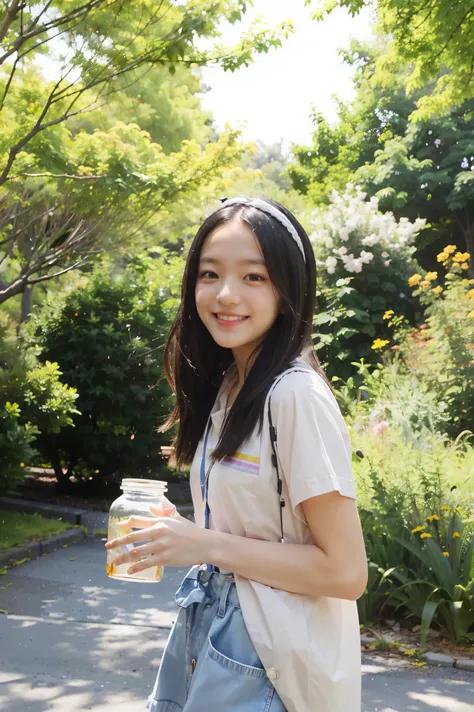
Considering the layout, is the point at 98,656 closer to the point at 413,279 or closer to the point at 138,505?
the point at 138,505

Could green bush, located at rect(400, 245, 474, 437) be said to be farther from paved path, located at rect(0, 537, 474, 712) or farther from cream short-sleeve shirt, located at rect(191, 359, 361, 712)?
cream short-sleeve shirt, located at rect(191, 359, 361, 712)

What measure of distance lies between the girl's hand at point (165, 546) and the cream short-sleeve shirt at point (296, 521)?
0.32 feet

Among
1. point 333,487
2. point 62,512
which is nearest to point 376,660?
point 333,487

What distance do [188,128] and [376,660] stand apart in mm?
20156

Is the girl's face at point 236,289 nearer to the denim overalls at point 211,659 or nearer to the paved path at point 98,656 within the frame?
the denim overalls at point 211,659

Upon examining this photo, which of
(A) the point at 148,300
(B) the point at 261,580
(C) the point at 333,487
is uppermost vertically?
(A) the point at 148,300

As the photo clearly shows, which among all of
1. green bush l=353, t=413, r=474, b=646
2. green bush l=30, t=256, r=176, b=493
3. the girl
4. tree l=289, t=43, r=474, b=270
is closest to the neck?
the girl

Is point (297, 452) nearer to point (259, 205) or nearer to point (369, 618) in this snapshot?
point (259, 205)

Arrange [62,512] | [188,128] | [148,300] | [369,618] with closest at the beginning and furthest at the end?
[369,618] → [62,512] → [148,300] → [188,128]

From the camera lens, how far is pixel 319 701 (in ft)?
5.16

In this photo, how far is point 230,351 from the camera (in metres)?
2.08

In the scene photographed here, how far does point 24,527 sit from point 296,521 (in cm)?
748

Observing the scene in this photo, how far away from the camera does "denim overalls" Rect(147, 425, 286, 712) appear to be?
61.7 inches

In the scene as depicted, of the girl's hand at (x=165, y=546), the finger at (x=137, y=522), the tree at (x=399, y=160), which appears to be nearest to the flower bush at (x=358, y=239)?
the tree at (x=399, y=160)
